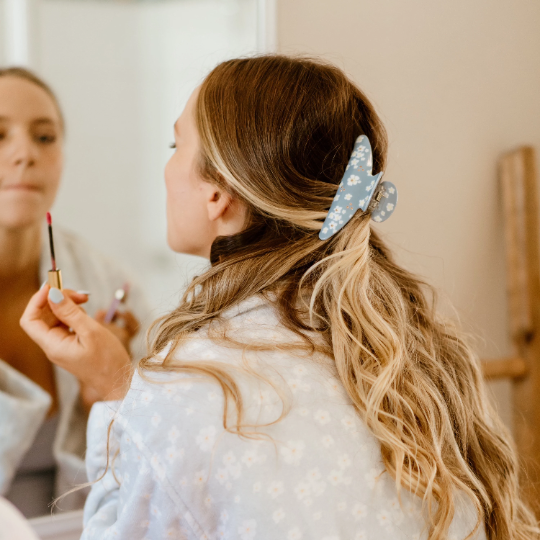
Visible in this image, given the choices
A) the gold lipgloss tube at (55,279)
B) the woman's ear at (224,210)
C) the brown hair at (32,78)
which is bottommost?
the gold lipgloss tube at (55,279)

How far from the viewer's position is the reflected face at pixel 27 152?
2.56 feet

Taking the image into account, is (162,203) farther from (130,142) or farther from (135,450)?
(135,450)

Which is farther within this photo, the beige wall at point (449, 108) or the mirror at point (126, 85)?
the beige wall at point (449, 108)

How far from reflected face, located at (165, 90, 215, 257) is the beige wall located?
40 centimetres

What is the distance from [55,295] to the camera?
2.51 feet

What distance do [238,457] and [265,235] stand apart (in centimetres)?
30

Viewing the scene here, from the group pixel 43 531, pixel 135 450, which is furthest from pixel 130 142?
pixel 43 531

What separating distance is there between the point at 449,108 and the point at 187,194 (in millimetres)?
690

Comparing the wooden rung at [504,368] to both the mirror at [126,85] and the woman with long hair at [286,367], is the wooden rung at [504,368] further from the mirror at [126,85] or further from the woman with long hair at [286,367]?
the mirror at [126,85]

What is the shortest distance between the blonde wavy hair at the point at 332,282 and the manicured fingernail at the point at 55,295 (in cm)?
16

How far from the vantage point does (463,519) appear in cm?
65

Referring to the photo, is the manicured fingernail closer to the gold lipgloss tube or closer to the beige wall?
the gold lipgloss tube

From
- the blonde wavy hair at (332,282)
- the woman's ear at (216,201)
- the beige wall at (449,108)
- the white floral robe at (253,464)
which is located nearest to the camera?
the white floral robe at (253,464)

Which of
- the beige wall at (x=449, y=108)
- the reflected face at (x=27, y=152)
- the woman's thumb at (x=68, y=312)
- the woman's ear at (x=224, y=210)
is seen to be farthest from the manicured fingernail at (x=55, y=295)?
the beige wall at (x=449, y=108)
